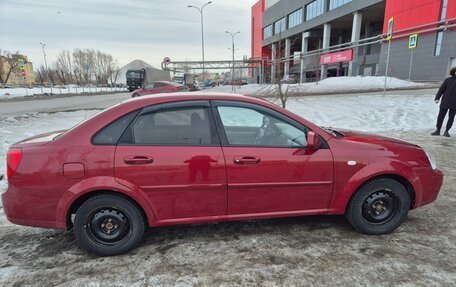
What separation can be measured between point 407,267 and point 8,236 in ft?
13.7

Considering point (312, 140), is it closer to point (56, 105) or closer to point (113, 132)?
point (113, 132)

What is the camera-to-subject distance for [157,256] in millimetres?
2949

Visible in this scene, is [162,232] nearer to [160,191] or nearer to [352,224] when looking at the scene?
[160,191]

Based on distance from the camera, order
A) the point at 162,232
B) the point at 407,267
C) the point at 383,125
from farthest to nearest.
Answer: the point at 383,125, the point at 162,232, the point at 407,267

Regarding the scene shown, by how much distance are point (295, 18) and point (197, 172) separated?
6033cm

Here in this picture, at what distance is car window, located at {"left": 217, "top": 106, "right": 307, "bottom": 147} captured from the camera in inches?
122

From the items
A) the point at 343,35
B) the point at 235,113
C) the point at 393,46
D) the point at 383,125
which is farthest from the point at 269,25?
the point at 235,113

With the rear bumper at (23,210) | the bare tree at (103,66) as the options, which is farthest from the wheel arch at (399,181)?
the bare tree at (103,66)

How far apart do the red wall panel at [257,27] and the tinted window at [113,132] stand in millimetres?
77027

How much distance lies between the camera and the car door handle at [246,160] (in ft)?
9.69

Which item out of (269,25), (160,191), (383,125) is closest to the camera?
(160,191)

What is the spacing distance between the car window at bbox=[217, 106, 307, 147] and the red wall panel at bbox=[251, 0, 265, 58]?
76.5 meters

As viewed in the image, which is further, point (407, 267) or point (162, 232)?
point (162, 232)

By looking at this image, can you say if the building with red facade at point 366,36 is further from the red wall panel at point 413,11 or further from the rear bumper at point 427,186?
the rear bumper at point 427,186
